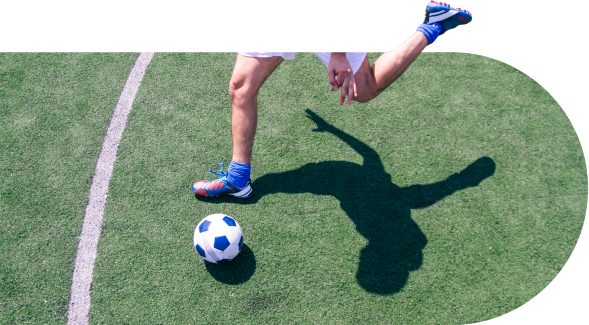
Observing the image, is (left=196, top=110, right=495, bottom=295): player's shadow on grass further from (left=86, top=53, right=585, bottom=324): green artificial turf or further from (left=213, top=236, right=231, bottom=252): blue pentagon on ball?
(left=213, top=236, right=231, bottom=252): blue pentagon on ball

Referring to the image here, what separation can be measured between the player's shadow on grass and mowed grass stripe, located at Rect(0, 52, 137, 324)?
1.58 m

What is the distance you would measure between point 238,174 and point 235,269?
0.92 meters

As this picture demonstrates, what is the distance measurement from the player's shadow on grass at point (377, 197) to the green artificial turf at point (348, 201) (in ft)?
0.04

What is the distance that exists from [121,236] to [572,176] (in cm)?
471

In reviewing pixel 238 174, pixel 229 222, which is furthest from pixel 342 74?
pixel 238 174

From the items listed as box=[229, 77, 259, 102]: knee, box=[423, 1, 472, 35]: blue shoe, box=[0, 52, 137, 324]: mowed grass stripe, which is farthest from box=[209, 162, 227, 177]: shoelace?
box=[423, 1, 472, 35]: blue shoe

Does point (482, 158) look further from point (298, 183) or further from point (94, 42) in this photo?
point (94, 42)

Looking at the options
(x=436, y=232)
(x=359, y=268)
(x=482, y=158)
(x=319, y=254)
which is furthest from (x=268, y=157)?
(x=482, y=158)

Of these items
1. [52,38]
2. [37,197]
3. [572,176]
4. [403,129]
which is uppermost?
[52,38]

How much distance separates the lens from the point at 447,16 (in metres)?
1.22

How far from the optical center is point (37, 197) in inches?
165

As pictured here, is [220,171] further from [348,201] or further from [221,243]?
[348,201]

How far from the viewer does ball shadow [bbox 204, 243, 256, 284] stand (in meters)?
3.68

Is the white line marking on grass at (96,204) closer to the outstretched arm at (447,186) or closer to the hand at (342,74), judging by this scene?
the hand at (342,74)
